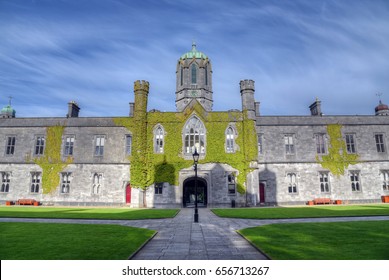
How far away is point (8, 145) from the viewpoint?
31.7 metres

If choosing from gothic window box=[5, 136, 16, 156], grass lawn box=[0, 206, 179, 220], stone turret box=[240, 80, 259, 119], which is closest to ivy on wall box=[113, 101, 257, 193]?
stone turret box=[240, 80, 259, 119]

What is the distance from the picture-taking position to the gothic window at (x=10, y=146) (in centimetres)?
3145

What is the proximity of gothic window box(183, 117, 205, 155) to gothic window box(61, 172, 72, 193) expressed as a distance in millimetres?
14312

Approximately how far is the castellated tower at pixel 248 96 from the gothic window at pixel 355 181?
14230 millimetres

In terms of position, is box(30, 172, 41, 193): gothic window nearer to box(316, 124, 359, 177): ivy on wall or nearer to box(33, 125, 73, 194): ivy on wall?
box(33, 125, 73, 194): ivy on wall

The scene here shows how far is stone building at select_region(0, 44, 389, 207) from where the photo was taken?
1110 inches

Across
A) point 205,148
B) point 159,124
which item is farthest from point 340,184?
point 159,124

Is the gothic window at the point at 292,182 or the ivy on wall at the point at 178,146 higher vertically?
the ivy on wall at the point at 178,146

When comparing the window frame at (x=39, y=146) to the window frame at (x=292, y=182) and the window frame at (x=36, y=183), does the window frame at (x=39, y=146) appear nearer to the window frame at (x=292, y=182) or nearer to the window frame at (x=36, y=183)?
the window frame at (x=36, y=183)

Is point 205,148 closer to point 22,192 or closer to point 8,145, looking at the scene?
point 22,192

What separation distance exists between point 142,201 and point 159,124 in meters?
8.82

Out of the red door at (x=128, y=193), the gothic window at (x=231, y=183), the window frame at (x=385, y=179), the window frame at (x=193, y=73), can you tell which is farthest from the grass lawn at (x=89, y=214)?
the window frame at (x=193, y=73)

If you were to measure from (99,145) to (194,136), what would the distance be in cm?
1165

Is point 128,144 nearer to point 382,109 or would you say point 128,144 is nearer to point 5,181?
point 5,181
